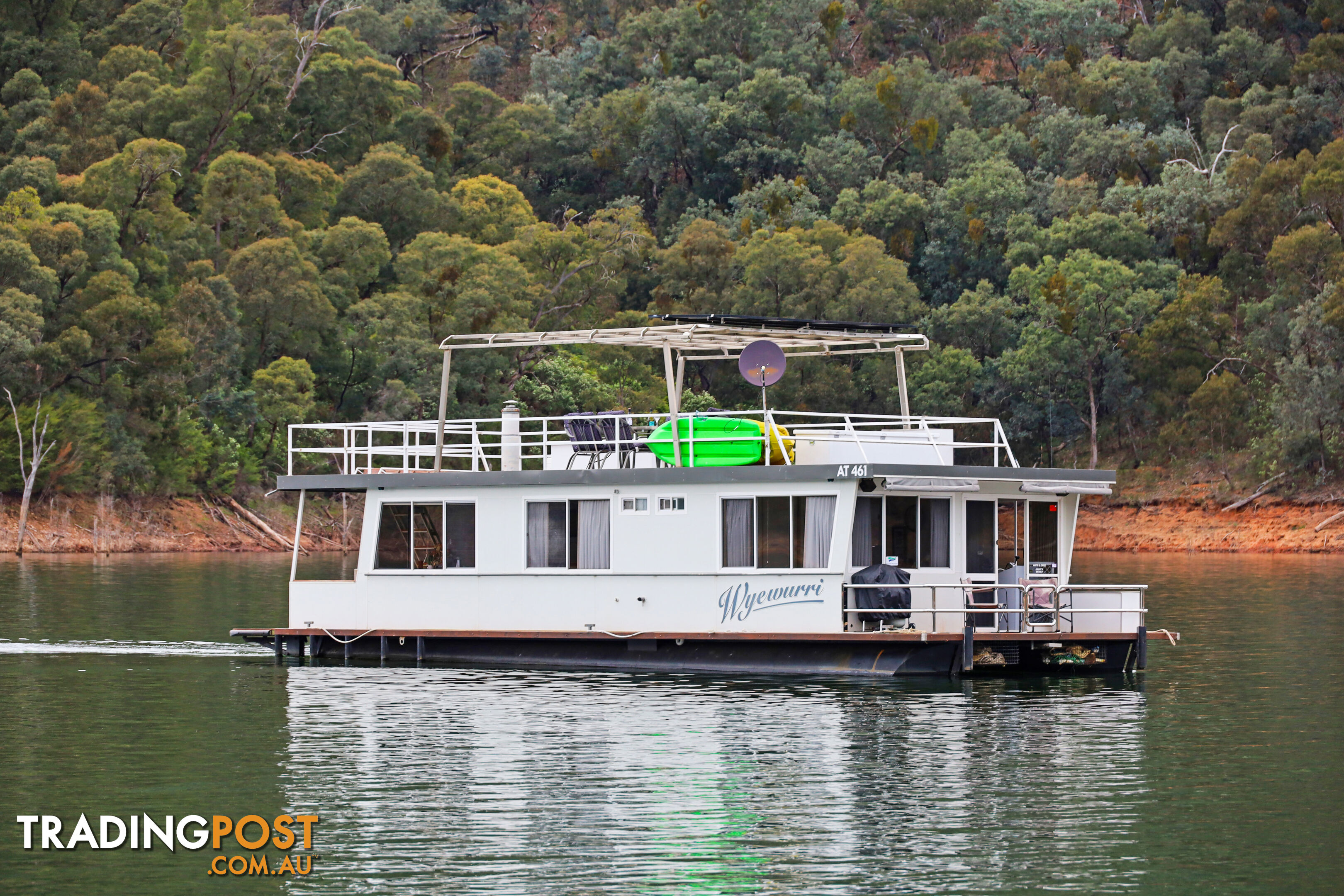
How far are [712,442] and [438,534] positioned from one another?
4.35 metres

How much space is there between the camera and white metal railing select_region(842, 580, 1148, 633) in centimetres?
2412

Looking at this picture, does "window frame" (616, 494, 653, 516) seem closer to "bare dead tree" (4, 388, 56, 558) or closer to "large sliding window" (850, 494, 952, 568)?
"large sliding window" (850, 494, 952, 568)

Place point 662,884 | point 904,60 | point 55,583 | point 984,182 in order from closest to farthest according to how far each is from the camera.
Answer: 1. point 662,884
2. point 55,583
3. point 984,182
4. point 904,60

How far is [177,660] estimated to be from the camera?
2956 cm

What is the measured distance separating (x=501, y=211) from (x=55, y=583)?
57.5 metres

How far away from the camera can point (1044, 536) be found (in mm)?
26656

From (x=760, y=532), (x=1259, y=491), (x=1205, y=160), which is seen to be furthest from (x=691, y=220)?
(x=760, y=532)

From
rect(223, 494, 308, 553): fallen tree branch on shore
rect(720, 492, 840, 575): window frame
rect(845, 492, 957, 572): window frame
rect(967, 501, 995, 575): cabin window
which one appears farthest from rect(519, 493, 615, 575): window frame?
rect(223, 494, 308, 553): fallen tree branch on shore

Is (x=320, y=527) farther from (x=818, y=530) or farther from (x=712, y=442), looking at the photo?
(x=818, y=530)

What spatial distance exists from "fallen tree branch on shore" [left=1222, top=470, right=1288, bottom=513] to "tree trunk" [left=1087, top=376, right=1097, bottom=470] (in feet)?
22.6

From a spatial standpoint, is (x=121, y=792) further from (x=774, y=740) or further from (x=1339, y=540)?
(x=1339, y=540)

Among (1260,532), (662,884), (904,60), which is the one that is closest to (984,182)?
(904,60)

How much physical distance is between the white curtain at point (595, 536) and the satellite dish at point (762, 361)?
2.74m

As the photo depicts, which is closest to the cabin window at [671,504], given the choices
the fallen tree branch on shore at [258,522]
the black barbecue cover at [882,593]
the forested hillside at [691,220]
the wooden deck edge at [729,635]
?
the wooden deck edge at [729,635]
